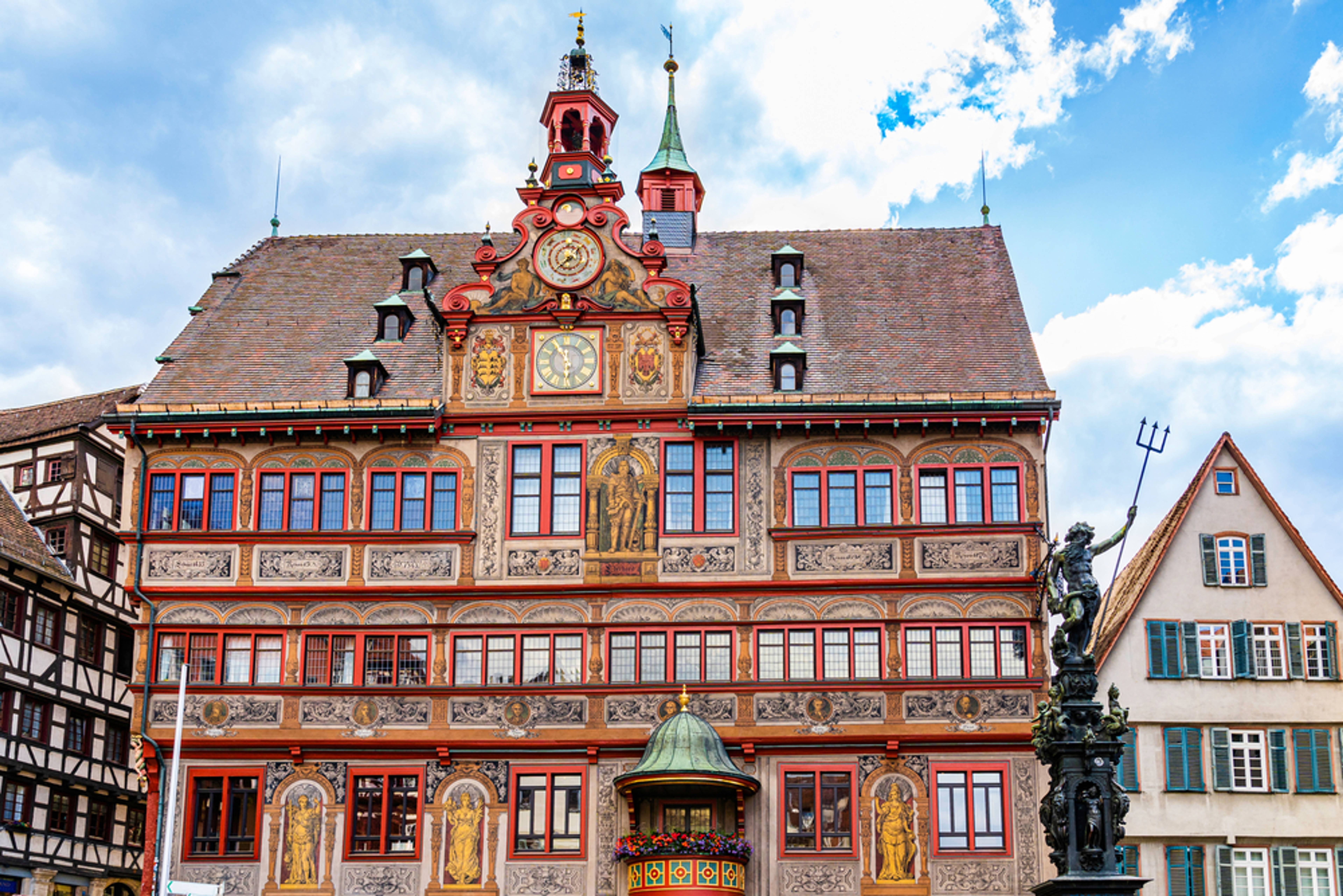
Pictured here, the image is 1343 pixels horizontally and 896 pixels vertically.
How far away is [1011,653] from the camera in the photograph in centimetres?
3650

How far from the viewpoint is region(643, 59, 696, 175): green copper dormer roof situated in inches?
1825

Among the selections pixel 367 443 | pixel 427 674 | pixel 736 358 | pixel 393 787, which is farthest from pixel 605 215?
pixel 393 787

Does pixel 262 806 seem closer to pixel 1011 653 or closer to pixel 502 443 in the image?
pixel 502 443

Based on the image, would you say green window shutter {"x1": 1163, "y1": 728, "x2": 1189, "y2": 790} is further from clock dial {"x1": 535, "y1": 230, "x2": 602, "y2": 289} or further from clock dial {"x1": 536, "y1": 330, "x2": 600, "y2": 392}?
clock dial {"x1": 535, "y1": 230, "x2": 602, "y2": 289}

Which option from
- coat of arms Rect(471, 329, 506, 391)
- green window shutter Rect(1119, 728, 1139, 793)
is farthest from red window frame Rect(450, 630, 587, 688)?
green window shutter Rect(1119, 728, 1139, 793)

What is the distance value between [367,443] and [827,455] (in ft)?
33.2

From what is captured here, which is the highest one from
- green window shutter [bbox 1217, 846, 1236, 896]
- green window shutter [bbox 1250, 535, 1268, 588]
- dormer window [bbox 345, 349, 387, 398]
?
dormer window [bbox 345, 349, 387, 398]

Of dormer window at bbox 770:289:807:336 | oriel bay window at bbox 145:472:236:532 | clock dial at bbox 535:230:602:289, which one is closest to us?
oriel bay window at bbox 145:472:236:532

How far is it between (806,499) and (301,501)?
11060 mm

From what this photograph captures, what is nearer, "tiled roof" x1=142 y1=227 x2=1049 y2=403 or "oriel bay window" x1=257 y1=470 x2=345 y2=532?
"oriel bay window" x1=257 y1=470 x2=345 y2=532

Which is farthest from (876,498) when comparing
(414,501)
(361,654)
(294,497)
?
(294,497)

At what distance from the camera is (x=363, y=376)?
39312 millimetres

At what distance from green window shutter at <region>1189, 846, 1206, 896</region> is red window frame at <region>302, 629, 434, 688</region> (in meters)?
17.3

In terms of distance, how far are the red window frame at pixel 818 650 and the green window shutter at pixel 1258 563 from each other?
995 centimetres
